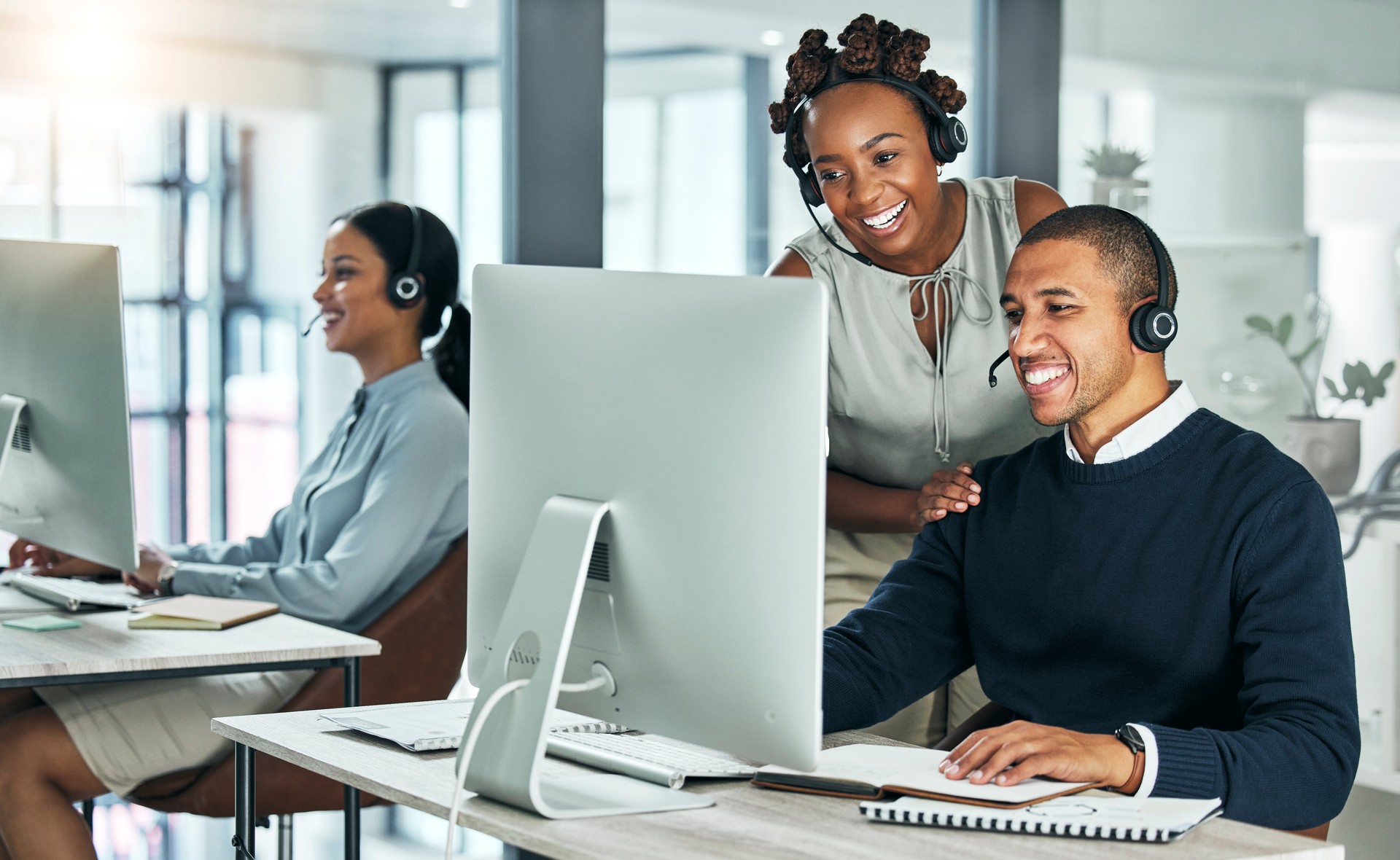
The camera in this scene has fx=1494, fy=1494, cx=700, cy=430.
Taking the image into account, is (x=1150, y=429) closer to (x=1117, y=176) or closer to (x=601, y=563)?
(x=601, y=563)

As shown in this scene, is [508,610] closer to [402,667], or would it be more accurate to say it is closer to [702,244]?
[402,667]

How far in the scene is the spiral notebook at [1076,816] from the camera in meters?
1.21

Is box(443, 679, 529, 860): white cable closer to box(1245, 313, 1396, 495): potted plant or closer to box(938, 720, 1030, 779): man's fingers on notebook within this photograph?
box(938, 720, 1030, 779): man's fingers on notebook

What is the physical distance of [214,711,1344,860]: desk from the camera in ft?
3.89

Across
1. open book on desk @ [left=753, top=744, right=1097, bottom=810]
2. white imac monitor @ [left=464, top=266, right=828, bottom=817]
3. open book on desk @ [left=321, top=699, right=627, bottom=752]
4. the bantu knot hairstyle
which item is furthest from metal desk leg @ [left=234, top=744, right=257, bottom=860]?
the bantu knot hairstyle

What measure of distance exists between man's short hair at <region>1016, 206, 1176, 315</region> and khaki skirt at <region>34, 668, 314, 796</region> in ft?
4.22

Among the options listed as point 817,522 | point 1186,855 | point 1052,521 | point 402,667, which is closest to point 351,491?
point 402,667

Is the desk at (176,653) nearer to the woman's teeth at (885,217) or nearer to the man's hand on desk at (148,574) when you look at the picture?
the man's hand on desk at (148,574)

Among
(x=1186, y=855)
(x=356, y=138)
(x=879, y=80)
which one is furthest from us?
(x=356, y=138)

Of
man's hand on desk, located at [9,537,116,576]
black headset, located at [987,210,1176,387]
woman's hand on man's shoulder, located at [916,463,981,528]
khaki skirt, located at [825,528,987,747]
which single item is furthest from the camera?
man's hand on desk, located at [9,537,116,576]

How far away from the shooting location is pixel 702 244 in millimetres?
3074

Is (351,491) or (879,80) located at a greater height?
(879,80)

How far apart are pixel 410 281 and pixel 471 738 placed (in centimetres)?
153

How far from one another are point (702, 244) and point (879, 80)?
109 centimetres
